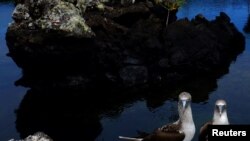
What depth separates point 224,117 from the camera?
15422 millimetres

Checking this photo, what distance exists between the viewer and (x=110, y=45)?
61.2 m

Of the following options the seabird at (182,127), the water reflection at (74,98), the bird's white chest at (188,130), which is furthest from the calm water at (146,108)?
the bird's white chest at (188,130)

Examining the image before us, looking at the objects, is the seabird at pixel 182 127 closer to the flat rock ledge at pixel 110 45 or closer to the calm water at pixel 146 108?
the calm water at pixel 146 108

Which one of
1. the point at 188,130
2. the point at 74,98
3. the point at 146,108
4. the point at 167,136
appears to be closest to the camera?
the point at 188,130

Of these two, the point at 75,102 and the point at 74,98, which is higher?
the point at 74,98

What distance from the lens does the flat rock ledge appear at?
5503 centimetres

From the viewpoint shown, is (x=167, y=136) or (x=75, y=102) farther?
(x=75, y=102)

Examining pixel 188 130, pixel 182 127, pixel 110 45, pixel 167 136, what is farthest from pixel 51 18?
pixel 188 130

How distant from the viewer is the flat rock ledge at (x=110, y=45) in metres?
55.0

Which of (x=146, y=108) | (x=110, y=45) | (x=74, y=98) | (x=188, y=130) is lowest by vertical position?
(x=146, y=108)

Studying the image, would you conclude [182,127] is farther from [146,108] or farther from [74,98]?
[74,98]

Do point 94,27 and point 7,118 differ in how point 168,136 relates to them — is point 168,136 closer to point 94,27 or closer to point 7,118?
point 7,118

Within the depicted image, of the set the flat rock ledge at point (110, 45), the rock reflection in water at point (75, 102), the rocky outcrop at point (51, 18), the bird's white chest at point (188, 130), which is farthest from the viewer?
the flat rock ledge at point (110, 45)

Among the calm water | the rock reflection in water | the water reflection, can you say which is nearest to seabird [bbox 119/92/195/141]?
the calm water
